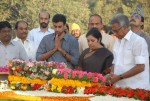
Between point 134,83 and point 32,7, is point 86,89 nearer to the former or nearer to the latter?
point 134,83

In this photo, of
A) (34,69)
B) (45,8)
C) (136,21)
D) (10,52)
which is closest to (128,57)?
(34,69)

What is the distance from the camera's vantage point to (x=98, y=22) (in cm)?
923

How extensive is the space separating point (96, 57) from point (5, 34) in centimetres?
247

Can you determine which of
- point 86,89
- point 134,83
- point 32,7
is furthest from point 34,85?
point 32,7

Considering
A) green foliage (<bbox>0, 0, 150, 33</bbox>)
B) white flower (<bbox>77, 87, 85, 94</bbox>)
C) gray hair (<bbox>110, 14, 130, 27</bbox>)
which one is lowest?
white flower (<bbox>77, 87, 85, 94</bbox>)

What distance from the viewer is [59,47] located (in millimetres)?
8789

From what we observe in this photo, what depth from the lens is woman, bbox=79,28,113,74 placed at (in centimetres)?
791

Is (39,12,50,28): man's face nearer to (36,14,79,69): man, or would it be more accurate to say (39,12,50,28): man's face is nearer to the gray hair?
(36,14,79,69): man

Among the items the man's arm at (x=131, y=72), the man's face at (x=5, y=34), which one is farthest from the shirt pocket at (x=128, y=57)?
the man's face at (x=5, y=34)

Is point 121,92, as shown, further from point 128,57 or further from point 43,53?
point 43,53

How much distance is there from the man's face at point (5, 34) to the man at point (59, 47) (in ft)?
3.32

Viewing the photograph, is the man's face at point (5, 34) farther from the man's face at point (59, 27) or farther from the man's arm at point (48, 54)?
the man's face at point (59, 27)

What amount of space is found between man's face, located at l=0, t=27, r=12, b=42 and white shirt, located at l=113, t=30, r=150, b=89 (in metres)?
3.01

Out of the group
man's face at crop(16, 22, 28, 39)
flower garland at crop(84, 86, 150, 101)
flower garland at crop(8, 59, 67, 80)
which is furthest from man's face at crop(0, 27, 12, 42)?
flower garland at crop(84, 86, 150, 101)
